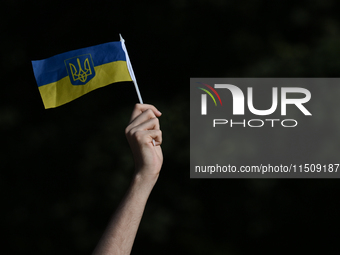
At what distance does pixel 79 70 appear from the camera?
1635 mm

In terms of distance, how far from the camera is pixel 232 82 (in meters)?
2.67

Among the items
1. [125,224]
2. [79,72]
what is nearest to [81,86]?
[79,72]

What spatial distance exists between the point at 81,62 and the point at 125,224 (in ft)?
2.74

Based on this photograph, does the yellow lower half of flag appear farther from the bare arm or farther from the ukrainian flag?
the bare arm

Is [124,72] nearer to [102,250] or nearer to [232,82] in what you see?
[102,250]

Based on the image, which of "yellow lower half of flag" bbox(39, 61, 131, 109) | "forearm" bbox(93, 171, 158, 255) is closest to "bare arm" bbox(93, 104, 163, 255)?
"forearm" bbox(93, 171, 158, 255)

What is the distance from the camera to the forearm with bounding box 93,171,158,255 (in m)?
1.10

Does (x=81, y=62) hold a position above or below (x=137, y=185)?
above

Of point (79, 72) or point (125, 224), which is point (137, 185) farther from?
point (79, 72)

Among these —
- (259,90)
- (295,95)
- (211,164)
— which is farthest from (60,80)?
(295,95)

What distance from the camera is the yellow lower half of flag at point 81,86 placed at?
160cm

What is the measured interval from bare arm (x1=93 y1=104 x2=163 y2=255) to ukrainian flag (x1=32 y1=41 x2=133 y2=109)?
31 cm

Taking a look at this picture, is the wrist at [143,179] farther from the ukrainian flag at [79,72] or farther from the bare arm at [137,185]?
the ukrainian flag at [79,72]

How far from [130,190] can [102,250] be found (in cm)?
23
